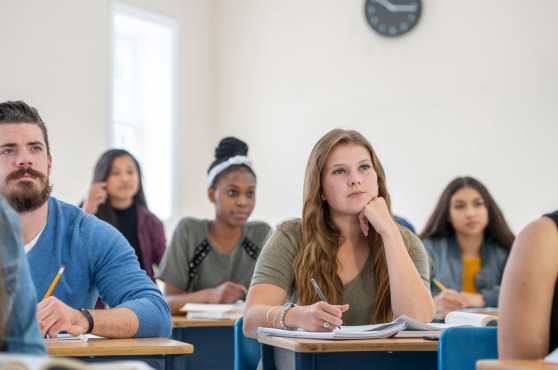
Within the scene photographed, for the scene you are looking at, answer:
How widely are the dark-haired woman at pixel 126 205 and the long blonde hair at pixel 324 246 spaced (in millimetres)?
2194

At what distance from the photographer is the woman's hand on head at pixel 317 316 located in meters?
2.37

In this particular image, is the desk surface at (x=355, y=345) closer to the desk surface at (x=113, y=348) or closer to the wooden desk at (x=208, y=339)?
the desk surface at (x=113, y=348)

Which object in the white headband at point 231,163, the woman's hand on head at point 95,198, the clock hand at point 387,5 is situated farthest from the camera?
the clock hand at point 387,5

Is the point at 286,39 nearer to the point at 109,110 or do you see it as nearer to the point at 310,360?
Result: the point at 109,110

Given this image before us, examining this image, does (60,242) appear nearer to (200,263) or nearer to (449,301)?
(200,263)

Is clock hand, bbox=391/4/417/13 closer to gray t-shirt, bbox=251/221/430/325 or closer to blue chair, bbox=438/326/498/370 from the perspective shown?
gray t-shirt, bbox=251/221/430/325

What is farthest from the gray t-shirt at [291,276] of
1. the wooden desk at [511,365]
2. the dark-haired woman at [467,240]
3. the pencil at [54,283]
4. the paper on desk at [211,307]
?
the dark-haired woman at [467,240]

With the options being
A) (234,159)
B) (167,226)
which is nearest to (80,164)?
Answer: (167,226)

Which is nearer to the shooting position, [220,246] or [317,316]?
[317,316]

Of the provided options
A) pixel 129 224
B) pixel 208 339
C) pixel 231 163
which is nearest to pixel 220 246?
pixel 231 163

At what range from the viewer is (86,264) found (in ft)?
8.38

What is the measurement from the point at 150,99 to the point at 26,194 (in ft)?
15.8

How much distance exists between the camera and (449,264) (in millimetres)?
4777

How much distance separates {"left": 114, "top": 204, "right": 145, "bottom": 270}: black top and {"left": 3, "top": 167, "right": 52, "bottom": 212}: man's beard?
2520 millimetres
